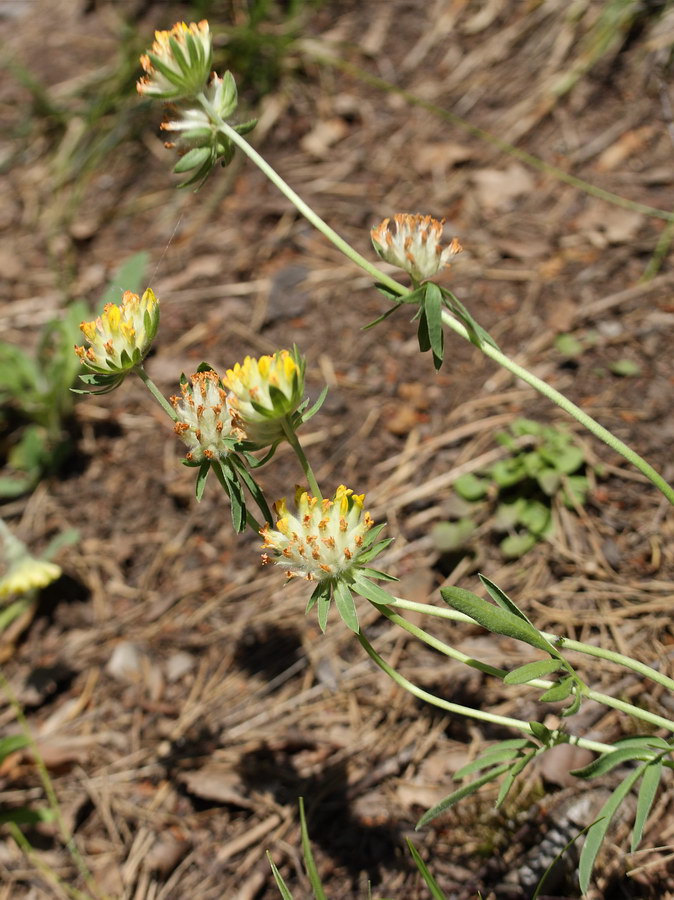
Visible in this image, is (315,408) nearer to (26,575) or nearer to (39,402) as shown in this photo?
(26,575)

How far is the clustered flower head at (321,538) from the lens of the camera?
1.48 m

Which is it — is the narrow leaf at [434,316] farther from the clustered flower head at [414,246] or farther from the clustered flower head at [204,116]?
the clustered flower head at [204,116]

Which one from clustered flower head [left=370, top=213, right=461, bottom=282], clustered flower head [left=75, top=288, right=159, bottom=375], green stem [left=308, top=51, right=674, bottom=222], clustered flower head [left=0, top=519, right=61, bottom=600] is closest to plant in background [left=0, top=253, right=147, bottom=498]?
clustered flower head [left=0, top=519, right=61, bottom=600]

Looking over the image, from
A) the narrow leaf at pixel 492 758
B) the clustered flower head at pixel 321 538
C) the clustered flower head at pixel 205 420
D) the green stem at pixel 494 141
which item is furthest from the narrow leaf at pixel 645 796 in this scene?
the green stem at pixel 494 141

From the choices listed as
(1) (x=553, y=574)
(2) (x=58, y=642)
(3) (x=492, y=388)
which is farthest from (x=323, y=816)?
(3) (x=492, y=388)

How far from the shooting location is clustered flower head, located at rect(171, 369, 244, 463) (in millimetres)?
1555

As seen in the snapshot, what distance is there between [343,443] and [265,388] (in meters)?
1.47

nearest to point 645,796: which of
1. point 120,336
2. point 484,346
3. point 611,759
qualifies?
point 611,759

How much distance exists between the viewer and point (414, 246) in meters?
1.63

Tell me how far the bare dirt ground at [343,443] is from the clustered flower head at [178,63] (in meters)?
1.39

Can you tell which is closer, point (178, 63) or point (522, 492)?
point (178, 63)

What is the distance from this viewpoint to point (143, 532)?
115 inches

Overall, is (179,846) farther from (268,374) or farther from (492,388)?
(492,388)

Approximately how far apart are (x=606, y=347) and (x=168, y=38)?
1738mm
